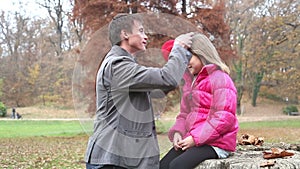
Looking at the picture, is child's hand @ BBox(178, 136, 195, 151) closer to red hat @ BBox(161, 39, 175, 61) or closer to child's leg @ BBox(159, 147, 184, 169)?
child's leg @ BBox(159, 147, 184, 169)

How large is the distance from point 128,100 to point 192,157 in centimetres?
82

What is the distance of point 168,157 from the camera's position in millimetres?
3096

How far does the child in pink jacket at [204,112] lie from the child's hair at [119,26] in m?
0.30

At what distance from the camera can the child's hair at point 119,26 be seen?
8.04 ft

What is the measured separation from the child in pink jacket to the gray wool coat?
385 mm

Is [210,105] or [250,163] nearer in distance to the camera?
[210,105]

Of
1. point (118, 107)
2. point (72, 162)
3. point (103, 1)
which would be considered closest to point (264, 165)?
point (118, 107)

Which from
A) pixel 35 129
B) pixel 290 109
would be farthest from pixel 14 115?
pixel 290 109

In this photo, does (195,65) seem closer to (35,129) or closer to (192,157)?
(192,157)

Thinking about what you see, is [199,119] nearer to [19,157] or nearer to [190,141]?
[190,141]

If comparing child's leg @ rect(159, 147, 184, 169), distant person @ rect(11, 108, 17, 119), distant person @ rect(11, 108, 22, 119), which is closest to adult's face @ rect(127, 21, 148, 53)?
child's leg @ rect(159, 147, 184, 169)

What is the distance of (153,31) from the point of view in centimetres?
273

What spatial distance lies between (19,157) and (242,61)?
2586cm

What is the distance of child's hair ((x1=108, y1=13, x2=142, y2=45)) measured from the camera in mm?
2450
